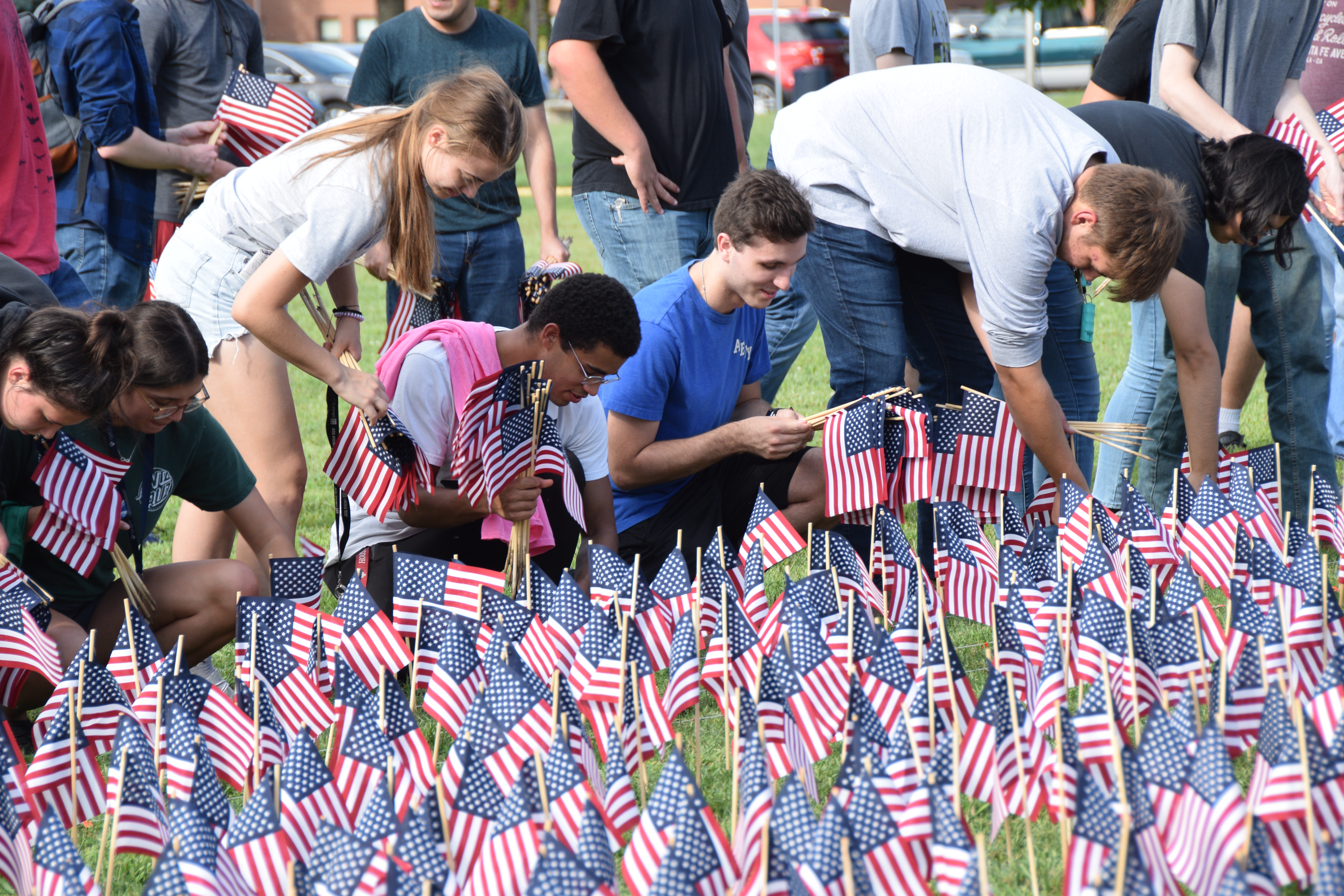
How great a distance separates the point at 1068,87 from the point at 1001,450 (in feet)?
88.0

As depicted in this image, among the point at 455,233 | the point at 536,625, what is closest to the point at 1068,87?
the point at 455,233

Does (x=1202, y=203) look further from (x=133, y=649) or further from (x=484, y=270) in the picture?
(x=133, y=649)

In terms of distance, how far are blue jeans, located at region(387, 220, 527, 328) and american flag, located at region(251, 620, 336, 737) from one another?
7.23 feet

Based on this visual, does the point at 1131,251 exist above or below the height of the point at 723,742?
above

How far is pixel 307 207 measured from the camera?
147 inches

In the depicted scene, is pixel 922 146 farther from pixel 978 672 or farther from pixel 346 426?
Result: pixel 346 426

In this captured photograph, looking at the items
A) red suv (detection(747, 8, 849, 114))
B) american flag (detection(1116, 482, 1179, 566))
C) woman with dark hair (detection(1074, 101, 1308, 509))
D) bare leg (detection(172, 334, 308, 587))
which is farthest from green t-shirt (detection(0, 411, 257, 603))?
red suv (detection(747, 8, 849, 114))

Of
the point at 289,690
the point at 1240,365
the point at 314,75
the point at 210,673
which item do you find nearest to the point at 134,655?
→ the point at 289,690

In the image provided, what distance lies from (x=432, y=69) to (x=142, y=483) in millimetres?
2515

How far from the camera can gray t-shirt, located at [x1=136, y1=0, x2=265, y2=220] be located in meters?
5.33

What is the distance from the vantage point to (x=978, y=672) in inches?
165

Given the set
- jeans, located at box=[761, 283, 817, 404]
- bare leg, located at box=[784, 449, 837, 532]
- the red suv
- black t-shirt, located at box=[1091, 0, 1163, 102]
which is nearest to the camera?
bare leg, located at box=[784, 449, 837, 532]

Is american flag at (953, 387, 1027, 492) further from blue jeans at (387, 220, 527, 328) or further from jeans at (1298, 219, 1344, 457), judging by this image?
blue jeans at (387, 220, 527, 328)

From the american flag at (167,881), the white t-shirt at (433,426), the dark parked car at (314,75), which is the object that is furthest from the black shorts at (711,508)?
the dark parked car at (314,75)
